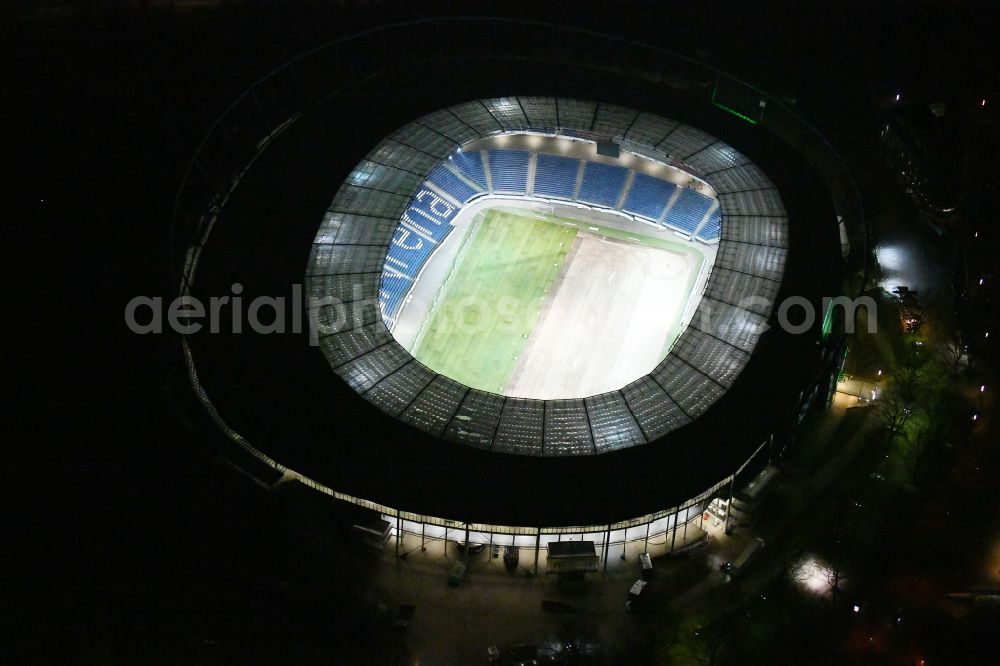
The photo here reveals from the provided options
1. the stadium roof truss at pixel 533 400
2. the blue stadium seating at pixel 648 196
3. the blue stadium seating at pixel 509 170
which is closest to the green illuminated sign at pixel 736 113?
the stadium roof truss at pixel 533 400

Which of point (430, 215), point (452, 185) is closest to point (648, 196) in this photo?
point (452, 185)

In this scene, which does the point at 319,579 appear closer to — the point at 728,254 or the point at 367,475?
the point at 367,475

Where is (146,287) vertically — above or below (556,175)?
below

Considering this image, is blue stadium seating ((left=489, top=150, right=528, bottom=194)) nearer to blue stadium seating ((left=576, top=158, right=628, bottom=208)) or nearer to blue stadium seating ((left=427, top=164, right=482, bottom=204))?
blue stadium seating ((left=427, top=164, right=482, bottom=204))

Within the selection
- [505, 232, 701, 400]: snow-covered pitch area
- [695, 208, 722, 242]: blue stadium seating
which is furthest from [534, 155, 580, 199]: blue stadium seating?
[695, 208, 722, 242]: blue stadium seating

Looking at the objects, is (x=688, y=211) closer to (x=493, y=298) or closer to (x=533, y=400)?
(x=493, y=298)

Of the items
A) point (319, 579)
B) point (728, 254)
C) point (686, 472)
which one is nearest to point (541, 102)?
point (728, 254)
